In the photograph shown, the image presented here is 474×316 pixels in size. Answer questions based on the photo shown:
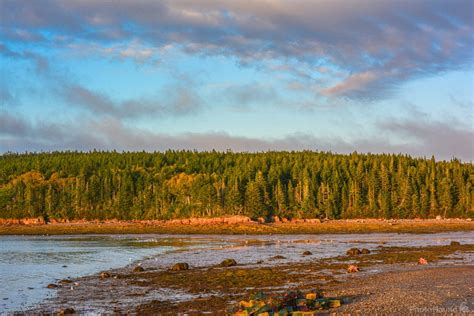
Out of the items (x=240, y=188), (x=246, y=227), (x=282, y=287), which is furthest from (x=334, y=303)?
(x=240, y=188)

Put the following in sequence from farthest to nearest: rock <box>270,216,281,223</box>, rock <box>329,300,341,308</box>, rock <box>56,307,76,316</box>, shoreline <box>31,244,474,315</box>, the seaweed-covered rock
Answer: rock <box>270,216,281,223</box> → rock <box>56,307,76,316</box> → shoreline <box>31,244,474,315</box> → rock <box>329,300,341,308</box> → the seaweed-covered rock

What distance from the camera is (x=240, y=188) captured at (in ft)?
484

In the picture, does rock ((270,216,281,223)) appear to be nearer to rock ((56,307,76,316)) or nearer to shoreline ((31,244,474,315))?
shoreline ((31,244,474,315))

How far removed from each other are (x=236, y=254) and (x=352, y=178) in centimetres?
10643

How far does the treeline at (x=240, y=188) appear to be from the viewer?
14650 centimetres

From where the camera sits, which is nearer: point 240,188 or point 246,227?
point 246,227

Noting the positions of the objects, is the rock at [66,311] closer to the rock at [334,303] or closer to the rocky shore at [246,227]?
the rock at [334,303]

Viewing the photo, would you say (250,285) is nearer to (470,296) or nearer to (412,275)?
(412,275)

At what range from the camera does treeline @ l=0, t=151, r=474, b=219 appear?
146m

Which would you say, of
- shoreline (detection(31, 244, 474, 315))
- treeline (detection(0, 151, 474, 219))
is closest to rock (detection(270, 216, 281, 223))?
treeline (detection(0, 151, 474, 219))

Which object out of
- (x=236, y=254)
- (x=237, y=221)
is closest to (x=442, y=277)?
(x=236, y=254)

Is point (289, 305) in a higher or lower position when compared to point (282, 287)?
higher

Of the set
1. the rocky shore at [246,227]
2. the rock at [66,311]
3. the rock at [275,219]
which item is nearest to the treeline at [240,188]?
the rock at [275,219]

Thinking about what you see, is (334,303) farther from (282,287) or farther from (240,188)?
(240,188)
